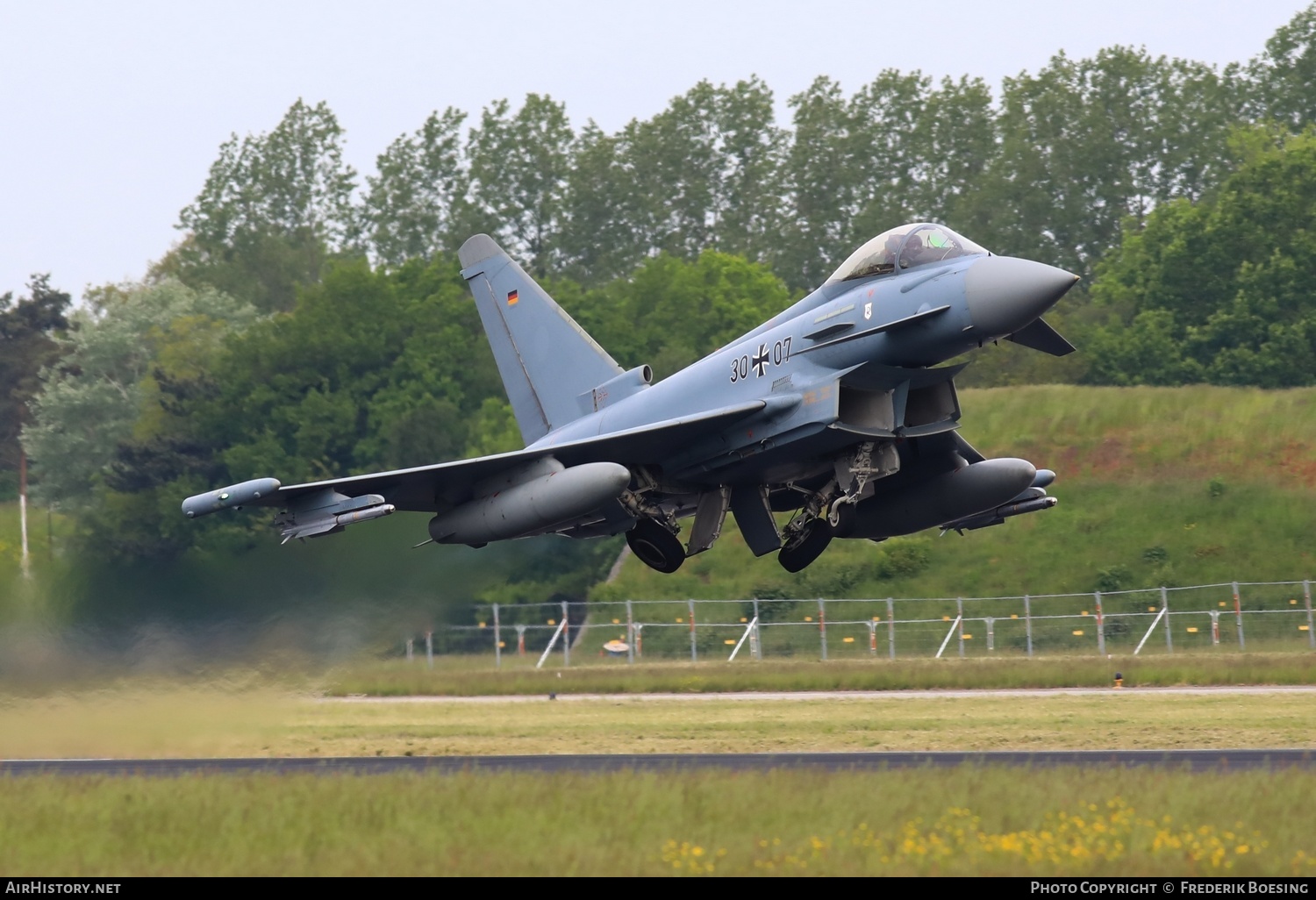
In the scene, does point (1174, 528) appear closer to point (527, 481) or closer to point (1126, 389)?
point (1126, 389)

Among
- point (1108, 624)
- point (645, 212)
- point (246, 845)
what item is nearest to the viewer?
point (246, 845)

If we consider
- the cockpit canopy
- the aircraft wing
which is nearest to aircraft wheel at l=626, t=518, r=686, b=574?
the aircraft wing

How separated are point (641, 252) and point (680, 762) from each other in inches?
2716

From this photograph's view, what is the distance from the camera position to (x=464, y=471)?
18.7m

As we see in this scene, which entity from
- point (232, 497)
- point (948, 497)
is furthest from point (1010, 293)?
point (232, 497)

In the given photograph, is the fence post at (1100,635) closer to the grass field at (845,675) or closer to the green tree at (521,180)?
the grass field at (845,675)

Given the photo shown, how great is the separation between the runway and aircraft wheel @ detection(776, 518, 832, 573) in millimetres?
2611

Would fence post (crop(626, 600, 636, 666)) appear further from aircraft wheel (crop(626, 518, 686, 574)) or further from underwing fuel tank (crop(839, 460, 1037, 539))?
aircraft wheel (crop(626, 518, 686, 574))

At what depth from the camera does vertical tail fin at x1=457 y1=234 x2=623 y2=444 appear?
21688mm

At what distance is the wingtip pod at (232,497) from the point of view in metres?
17.3
